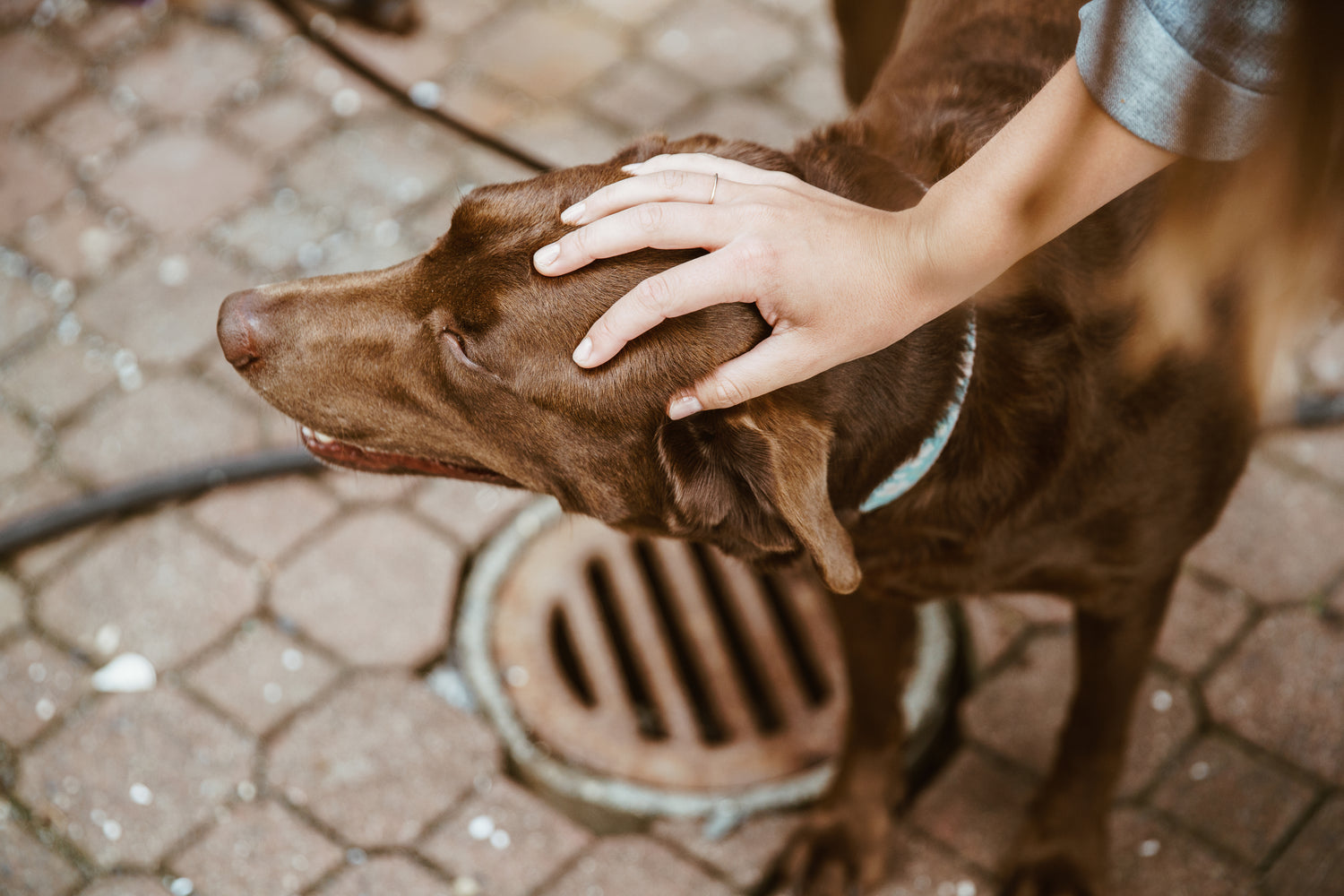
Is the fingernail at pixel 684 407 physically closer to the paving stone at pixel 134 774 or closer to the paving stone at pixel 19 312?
the paving stone at pixel 134 774

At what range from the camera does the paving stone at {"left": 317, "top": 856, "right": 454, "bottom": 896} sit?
7.78ft

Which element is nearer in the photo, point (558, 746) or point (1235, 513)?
point (558, 746)

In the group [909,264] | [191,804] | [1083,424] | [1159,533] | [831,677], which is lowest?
[191,804]

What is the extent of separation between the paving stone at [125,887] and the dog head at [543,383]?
1.18m

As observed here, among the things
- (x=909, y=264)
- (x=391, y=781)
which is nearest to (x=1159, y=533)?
(x=909, y=264)

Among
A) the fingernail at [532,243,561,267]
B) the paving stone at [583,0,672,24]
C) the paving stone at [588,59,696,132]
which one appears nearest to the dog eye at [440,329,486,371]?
the fingernail at [532,243,561,267]

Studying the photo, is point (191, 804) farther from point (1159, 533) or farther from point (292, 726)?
point (1159, 533)

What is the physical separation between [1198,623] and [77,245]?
3.44 m

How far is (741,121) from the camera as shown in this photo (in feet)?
12.3

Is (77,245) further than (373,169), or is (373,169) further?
(373,169)

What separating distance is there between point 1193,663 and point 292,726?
2.14m

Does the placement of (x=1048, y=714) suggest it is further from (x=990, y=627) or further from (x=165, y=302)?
(x=165, y=302)

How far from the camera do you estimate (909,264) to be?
144 cm

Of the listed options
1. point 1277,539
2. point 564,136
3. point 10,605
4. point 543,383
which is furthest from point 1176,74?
point 10,605
